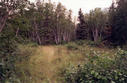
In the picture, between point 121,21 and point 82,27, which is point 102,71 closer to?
point 121,21

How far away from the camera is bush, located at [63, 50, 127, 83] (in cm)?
296

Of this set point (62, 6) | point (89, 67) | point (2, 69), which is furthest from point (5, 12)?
point (62, 6)

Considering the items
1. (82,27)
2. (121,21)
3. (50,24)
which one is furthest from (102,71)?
(82,27)

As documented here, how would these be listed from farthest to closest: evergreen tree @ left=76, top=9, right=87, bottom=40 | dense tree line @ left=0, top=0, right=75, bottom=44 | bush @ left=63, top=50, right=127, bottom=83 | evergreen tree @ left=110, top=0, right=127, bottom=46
→ 1. evergreen tree @ left=76, top=9, right=87, bottom=40
2. dense tree line @ left=0, top=0, right=75, bottom=44
3. evergreen tree @ left=110, top=0, right=127, bottom=46
4. bush @ left=63, top=50, right=127, bottom=83

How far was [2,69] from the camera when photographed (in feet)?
10.4

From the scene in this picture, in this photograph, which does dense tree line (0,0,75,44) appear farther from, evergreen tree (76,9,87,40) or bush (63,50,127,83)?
bush (63,50,127,83)

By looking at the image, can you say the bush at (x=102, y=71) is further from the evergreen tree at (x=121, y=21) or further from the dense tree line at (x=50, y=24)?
the dense tree line at (x=50, y=24)

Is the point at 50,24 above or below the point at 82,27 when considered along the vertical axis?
above

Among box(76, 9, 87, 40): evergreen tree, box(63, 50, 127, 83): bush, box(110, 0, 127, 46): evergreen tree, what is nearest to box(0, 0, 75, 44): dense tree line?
box(76, 9, 87, 40): evergreen tree

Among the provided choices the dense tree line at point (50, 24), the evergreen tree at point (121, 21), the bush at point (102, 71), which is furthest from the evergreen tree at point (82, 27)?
the bush at point (102, 71)

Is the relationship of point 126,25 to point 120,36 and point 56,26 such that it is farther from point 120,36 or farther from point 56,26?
point 56,26

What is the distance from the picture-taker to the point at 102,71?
3131mm

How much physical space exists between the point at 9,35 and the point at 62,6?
1883cm

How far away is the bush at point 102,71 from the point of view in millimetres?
2965
